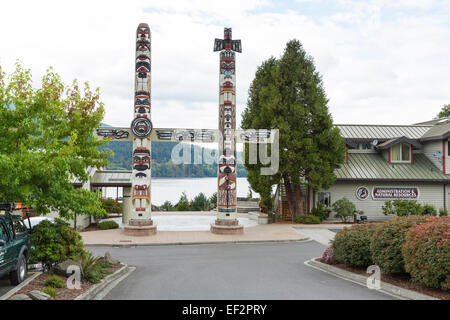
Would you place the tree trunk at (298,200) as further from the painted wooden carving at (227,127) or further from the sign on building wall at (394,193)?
the painted wooden carving at (227,127)

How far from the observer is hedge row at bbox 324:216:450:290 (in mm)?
9461

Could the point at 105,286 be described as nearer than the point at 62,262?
Yes

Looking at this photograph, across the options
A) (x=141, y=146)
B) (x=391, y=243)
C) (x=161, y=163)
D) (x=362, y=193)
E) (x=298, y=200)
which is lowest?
(x=391, y=243)

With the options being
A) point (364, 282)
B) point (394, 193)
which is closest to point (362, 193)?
point (394, 193)

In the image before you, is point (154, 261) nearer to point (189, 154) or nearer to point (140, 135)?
point (140, 135)

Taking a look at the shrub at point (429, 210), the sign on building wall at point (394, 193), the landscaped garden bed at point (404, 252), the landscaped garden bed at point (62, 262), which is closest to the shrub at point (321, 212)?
the sign on building wall at point (394, 193)

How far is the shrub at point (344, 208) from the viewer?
2840 centimetres

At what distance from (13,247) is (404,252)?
10.2 m

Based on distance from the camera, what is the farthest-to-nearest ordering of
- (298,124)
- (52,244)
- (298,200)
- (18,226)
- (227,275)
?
(298,200), (298,124), (227,275), (52,244), (18,226)

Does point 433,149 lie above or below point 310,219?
above

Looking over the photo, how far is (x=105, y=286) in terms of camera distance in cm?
1126

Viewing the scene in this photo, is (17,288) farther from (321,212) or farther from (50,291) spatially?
(321,212)

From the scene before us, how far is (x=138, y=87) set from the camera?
73.7 feet
